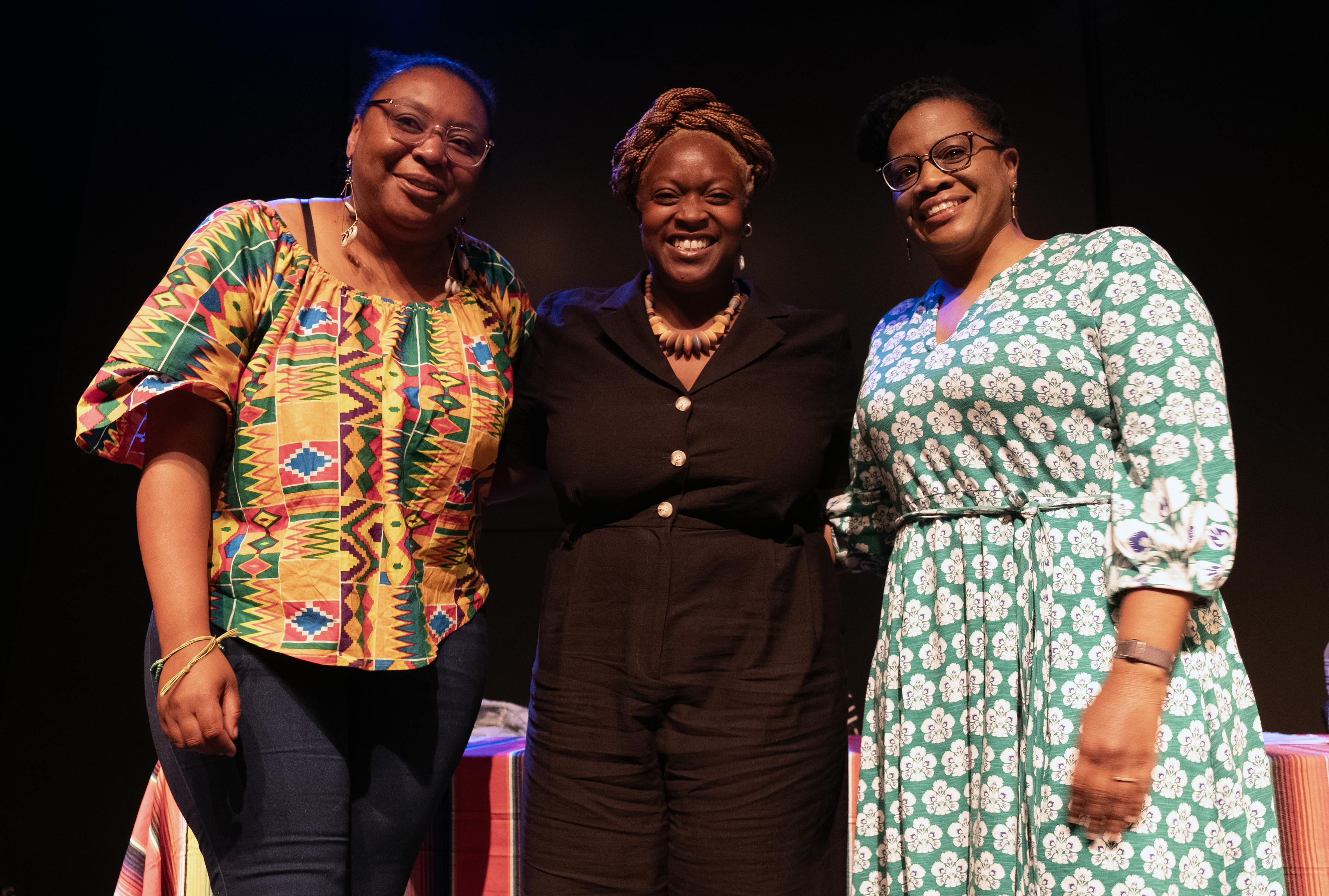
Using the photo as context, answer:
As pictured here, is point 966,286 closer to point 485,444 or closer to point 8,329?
point 485,444

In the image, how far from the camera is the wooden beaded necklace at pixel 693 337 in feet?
5.65

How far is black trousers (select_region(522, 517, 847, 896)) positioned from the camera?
1.46 m

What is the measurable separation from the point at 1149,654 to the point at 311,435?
114 centimetres

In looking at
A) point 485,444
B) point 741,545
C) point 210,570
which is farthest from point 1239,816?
A: point 210,570

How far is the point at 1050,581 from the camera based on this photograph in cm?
130

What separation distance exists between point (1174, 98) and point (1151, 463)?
7.88 ft

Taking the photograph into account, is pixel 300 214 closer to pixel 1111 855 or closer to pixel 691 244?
pixel 691 244

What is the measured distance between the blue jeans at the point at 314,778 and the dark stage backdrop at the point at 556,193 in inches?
73.5

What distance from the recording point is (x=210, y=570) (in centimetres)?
132

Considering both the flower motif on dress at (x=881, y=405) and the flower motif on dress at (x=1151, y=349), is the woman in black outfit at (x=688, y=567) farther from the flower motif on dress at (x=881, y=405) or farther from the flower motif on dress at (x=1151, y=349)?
the flower motif on dress at (x=1151, y=349)

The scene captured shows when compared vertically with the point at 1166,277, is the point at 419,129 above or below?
above

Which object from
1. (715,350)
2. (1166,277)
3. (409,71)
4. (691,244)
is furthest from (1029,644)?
(409,71)

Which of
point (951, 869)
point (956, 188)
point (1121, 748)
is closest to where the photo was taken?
point (1121, 748)

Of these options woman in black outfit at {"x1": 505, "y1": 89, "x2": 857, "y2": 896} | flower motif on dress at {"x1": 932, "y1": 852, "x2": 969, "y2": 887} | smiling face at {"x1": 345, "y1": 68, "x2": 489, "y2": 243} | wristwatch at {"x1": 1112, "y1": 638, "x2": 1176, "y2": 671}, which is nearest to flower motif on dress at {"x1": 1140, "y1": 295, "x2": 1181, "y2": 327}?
wristwatch at {"x1": 1112, "y1": 638, "x2": 1176, "y2": 671}
